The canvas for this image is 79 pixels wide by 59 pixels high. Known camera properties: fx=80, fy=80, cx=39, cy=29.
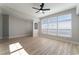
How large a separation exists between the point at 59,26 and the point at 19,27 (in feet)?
15.9

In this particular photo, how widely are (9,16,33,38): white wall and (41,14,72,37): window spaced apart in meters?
2.52

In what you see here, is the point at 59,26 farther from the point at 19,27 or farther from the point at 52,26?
the point at 19,27

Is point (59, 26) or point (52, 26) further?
point (52, 26)

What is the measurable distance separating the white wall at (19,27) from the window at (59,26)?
2.52 m

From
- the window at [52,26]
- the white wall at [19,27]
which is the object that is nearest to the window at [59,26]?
the window at [52,26]

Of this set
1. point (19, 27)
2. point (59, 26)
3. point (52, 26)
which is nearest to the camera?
point (59, 26)

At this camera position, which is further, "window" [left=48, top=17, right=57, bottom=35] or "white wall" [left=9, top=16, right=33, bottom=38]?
"white wall" [left=9, top=16, right=33, bottom=38]

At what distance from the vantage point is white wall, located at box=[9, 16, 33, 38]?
27.7 feet

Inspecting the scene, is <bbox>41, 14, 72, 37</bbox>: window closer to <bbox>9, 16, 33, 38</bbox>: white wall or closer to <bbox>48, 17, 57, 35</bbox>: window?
<bbox>48, 17, 57, 35</bbox>: window

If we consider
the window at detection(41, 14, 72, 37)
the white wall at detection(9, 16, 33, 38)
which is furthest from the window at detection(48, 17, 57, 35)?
the white wall at detection(9, 16, 33, 38)

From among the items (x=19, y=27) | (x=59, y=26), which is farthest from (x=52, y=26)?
(x=19, y=27)

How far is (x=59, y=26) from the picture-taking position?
7.18 metres

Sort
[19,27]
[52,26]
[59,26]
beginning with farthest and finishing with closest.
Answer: [19,27], [52,26], [59,26]

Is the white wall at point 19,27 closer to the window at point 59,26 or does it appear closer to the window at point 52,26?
the window at point 59,26
